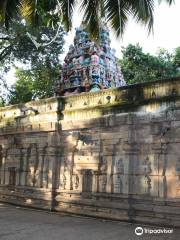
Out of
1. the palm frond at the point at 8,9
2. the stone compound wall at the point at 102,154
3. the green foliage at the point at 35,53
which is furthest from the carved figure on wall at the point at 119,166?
the green foliage at the point at 35,53

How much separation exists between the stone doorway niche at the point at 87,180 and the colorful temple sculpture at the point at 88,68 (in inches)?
180

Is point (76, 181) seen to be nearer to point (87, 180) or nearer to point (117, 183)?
point (87, 180)

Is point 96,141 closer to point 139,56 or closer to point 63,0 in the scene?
point 63,0

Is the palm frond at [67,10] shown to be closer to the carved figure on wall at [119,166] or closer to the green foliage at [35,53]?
the carved figure on wall at [119,166]

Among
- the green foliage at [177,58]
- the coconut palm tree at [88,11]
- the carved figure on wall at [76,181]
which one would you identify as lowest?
the carved figure on wall at [76,181]

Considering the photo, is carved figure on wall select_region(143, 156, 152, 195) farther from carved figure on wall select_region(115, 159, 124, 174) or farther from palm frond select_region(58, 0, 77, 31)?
palm frond select_region(58, 0, 77, 31)

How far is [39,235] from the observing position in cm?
816

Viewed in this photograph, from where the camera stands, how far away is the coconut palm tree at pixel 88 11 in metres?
8.85

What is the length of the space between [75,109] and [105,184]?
8.76ft

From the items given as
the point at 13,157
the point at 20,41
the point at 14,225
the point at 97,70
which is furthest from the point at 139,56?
the point at 14,225

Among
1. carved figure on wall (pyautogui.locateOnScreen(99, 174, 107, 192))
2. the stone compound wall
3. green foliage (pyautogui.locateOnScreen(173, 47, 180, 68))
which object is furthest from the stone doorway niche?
green foliage (pyautogui.locateOnScreen(173, 47, 180, 68))

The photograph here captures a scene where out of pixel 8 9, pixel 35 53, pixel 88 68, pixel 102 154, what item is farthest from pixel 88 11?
pixel 35 53

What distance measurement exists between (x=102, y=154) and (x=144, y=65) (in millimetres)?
18338

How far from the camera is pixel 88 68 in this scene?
15406 millimetres
